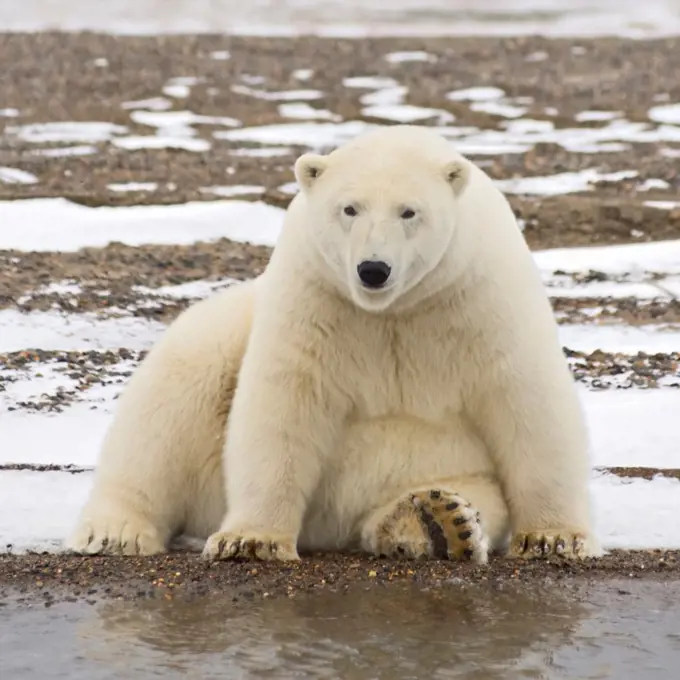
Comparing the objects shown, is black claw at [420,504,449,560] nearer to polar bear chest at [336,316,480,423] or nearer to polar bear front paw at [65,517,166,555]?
polar bear chest at [336,316,480,423]

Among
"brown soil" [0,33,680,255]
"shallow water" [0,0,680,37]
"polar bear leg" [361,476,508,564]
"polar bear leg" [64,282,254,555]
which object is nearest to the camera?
"polar bear leg" [361,476,508,564]

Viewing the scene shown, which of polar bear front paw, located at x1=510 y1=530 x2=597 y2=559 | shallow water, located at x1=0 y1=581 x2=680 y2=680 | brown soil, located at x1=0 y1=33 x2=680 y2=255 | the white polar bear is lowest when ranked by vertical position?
shallow water, located at x1=0 y1=581 x2=680 y2=680

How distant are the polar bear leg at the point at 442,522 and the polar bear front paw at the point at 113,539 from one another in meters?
0.75

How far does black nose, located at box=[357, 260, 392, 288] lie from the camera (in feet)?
13.7

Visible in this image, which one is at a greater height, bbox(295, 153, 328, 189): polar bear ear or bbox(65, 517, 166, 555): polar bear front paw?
bbox(295, 153, 328, 189): polar bear ear

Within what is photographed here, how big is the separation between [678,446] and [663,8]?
27220 millimetres

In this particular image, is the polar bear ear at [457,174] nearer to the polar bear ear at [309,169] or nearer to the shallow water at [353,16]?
the polar bear ear at [309,169]

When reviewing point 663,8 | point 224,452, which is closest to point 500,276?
point 224,452

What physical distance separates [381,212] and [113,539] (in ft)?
4.82

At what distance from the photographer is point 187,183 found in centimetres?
1477

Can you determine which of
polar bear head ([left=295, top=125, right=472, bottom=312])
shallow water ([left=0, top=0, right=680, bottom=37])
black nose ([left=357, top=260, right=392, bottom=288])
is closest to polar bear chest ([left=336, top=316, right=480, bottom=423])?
polar bear head ([left=295, top=125, right=472, bottom=312])

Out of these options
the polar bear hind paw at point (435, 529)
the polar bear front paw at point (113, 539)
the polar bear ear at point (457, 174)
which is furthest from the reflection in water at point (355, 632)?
the polar bear ear at point (457, 174)

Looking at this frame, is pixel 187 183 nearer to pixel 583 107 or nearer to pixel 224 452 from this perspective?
pixel 583 107

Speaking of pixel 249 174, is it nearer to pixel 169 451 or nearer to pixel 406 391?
pixel 169 451
